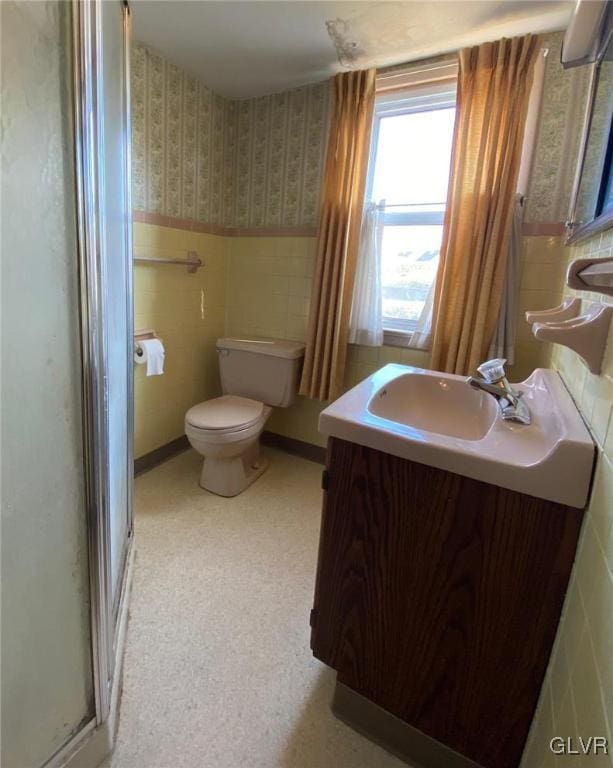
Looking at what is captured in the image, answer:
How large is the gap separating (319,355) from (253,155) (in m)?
1.28

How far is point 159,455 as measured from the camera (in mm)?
2312

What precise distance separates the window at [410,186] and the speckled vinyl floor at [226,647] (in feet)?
4.09

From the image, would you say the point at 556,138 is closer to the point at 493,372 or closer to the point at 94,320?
the point at 493,372

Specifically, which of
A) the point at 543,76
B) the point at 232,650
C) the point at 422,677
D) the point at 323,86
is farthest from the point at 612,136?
the point at 232,650

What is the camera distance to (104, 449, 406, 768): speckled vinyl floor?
977mm

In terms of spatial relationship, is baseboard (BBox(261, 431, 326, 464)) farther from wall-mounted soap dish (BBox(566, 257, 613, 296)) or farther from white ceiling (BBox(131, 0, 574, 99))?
white ceiling (BBox(131, 0, 574, 99))

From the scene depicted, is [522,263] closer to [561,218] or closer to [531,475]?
[561,218]

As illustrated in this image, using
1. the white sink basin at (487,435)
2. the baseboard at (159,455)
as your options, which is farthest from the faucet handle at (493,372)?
the baseboard at (159,455)

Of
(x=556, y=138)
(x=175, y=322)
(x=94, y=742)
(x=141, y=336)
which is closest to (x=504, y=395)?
(x=94, y=742)

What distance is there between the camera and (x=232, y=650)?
123 centimetres

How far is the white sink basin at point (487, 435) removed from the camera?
0.69m

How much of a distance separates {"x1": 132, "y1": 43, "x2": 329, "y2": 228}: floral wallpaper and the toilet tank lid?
690mm

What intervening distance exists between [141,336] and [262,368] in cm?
66

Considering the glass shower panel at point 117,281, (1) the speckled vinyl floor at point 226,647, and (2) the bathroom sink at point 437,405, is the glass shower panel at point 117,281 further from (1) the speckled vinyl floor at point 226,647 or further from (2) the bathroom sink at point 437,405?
(2) the bathroom sink at point 437,405
